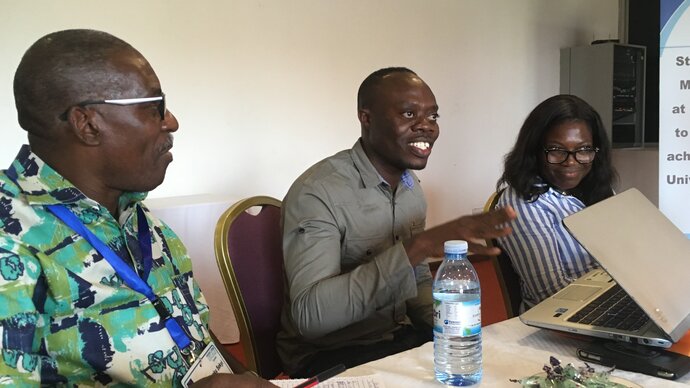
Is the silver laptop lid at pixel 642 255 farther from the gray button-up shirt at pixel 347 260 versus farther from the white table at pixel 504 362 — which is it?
the gray button-up shirt at pixel 347 260

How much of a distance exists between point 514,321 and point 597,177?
910mm

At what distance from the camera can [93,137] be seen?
3.40ft

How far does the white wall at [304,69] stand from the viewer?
3348 millimetres

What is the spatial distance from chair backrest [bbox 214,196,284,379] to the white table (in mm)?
548

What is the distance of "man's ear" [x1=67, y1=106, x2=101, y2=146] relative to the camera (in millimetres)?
1010

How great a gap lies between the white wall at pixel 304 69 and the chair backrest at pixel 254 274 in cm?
199

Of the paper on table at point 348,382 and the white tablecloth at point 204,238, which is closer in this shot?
the paper on table at point 348,382

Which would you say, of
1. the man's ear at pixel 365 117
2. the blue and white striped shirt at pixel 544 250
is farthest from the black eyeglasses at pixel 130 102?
the blue and white striped shirt at pixel 544 250

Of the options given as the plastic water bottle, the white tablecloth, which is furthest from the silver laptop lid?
the white tablecloth

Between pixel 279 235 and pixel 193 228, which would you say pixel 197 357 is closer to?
pixel 279 235

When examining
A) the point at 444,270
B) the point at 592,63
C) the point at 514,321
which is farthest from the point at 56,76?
the point at 592,63

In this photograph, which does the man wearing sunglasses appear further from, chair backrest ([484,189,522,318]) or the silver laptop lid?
chair backrest ([484,189,522,318])

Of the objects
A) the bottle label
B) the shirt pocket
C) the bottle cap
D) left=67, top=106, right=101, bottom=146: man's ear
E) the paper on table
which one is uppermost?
left=67, top=106, right=101, bottom=146: man's ear

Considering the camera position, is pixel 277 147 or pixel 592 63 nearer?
pixel 277 147
